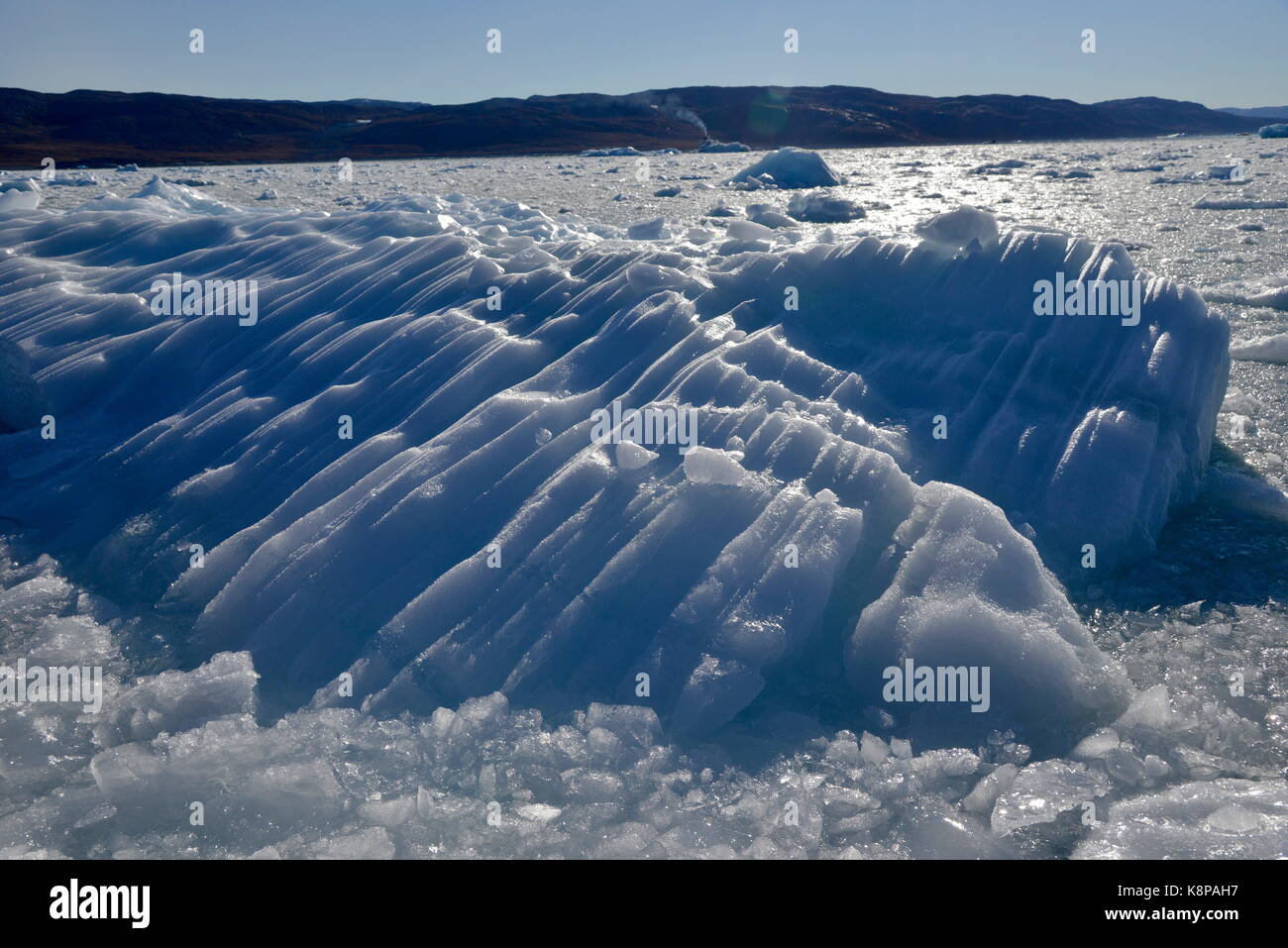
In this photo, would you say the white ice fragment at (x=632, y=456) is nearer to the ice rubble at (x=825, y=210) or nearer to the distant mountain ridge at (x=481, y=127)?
the ice rubble at (x=825, y=210)

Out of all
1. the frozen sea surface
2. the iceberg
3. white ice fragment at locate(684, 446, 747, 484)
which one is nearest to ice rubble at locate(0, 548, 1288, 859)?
the frozen sea surface

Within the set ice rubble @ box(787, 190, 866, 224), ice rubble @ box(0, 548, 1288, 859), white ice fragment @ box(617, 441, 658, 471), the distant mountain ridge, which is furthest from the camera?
the distant mountain ridge

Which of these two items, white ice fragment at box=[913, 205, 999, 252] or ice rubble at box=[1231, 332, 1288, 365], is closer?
white ice fragment at box=[913, 205, 999, 252]

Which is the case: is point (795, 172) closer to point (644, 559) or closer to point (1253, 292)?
point (1253, 292)

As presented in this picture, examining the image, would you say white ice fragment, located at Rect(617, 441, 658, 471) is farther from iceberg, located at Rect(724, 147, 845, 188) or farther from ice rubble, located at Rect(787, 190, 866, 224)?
iceberg, located at Rect(724, 147, 845, 188)

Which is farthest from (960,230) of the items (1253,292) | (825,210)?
(825,210)
